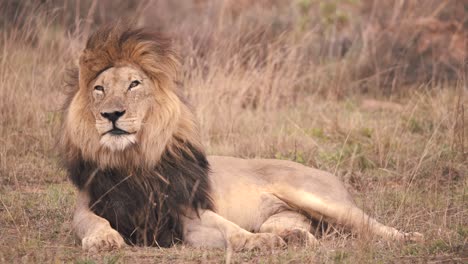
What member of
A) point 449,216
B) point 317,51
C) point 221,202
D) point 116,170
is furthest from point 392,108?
point 116,170

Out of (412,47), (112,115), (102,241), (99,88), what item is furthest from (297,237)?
(412,47)

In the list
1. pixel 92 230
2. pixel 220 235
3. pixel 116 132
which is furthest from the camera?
pixel 220 235

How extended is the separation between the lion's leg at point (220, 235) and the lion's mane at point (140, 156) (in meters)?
0.07

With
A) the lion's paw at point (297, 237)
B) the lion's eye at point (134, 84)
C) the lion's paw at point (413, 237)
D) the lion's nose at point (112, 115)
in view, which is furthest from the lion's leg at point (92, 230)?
the lion's paw at point (413, 237)

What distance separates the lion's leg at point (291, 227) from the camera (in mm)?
4797

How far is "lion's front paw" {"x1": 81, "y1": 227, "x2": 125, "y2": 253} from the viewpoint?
4.35 m

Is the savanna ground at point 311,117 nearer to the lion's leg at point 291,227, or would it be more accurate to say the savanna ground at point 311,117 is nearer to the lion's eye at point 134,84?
the lion's leg at point 291,227

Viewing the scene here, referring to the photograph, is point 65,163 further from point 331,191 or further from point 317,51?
point 317,51

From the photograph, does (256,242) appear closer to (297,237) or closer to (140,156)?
(297,237)

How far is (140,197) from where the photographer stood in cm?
482

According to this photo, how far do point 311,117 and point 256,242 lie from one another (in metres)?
4.30

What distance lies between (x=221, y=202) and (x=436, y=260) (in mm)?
1494

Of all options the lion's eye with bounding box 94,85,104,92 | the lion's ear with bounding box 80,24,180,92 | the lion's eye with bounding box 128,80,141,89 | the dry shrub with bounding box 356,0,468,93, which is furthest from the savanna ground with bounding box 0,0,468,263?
the lion's eye with bounding box 94,85,104,92

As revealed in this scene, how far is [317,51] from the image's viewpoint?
439 inches
